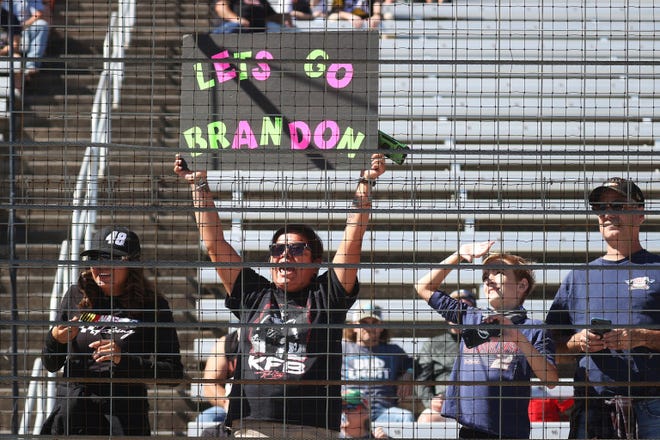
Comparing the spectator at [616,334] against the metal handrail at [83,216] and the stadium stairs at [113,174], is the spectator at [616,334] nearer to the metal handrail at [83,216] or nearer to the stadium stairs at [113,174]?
the metal handrail at [83,216]

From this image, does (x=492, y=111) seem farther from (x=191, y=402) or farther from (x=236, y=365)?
(x=236, y=365)

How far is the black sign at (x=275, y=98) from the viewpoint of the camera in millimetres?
3918

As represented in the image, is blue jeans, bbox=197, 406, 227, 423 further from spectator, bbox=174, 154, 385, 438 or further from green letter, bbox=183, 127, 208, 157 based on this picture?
green letter, bbox=183, 127, 208, 157

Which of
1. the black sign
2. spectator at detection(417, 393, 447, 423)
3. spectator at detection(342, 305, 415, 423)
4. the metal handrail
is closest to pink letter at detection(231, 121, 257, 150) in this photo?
the black sign

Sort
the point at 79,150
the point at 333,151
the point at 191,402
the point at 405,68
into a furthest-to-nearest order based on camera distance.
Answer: the point at 405,68
the point at 79,150
the point at 191,402
the point at 333,151

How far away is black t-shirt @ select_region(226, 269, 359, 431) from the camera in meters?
3.99

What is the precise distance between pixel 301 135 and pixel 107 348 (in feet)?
3.55

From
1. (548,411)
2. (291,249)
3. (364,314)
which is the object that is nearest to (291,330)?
(291,249)

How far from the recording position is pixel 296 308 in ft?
13.5

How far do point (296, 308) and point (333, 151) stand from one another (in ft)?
2.47

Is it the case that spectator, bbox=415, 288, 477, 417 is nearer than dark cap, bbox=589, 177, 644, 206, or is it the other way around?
dark cap, bbox=589, 177, 644, 206

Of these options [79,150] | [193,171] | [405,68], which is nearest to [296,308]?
[193,171]

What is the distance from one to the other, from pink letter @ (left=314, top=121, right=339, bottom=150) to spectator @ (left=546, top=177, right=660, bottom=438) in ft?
3.22

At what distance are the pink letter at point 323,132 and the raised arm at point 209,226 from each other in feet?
1.49
